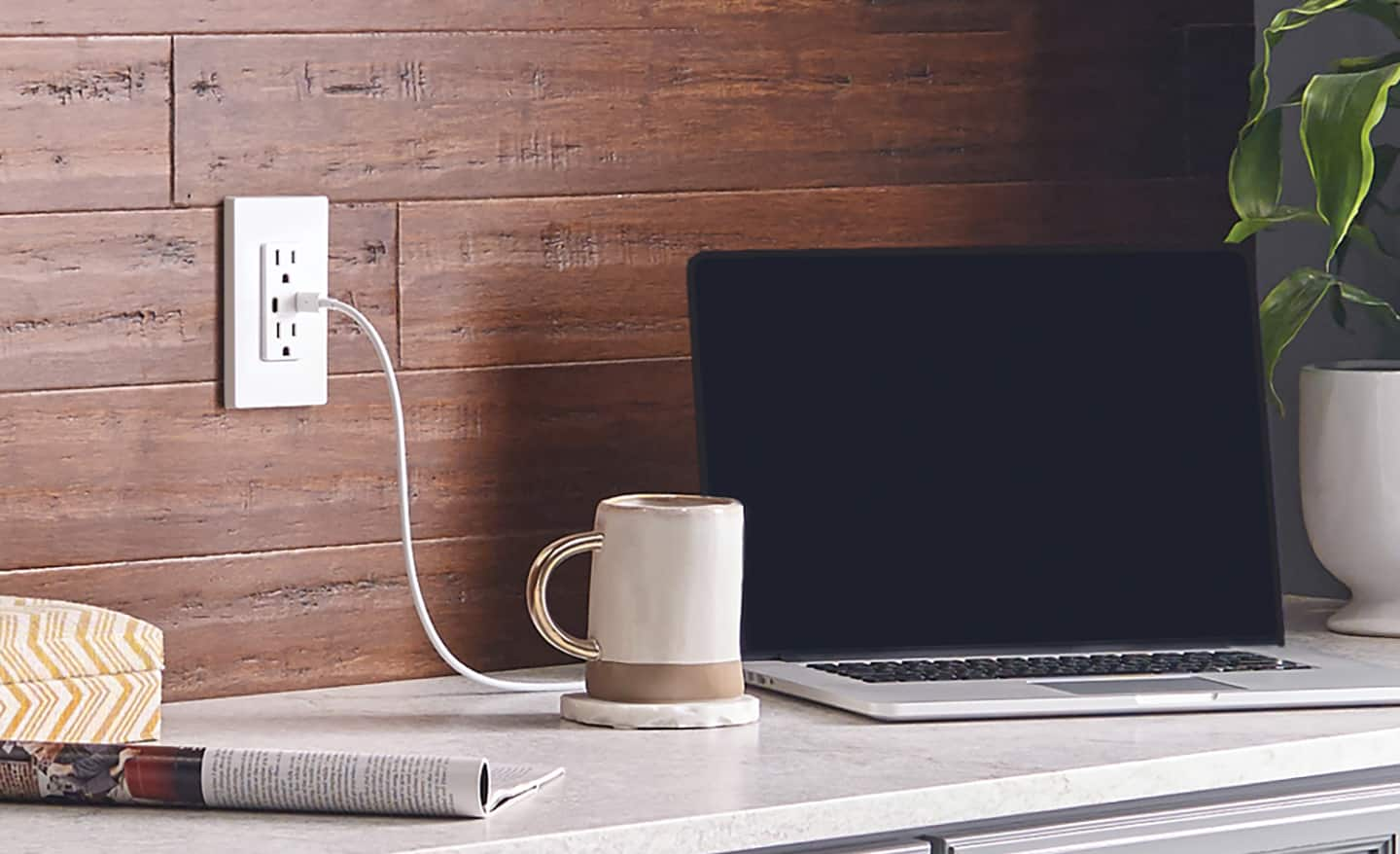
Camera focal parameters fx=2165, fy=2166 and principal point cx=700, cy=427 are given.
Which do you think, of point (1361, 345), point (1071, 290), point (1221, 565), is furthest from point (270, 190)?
point (1361, 345)

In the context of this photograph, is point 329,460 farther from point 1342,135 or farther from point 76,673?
point 1342,135

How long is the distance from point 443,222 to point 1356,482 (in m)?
0.75

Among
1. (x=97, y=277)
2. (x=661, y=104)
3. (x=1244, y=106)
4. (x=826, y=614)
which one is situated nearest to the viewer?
A: (x=97, y=277)

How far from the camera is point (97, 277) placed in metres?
1.47

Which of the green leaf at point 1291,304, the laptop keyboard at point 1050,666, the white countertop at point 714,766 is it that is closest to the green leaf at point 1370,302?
the green leaf at point 1291,304

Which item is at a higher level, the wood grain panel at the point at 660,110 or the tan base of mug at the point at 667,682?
the wood grain panel at the point at 660,110

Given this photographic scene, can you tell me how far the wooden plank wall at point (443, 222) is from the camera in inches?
57.9

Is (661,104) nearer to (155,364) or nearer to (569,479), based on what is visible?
(569,479)

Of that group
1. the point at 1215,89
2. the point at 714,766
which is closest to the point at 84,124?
the point at 714,766

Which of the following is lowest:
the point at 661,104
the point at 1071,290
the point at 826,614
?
the point at 826,614

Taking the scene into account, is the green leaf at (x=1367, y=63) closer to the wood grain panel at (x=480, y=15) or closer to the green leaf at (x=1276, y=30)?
the green leaf at (x=1276, y=30)

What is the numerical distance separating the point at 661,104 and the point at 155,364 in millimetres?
449

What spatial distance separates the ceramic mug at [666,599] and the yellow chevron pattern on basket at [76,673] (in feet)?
0.90

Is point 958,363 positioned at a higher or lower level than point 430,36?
lower
